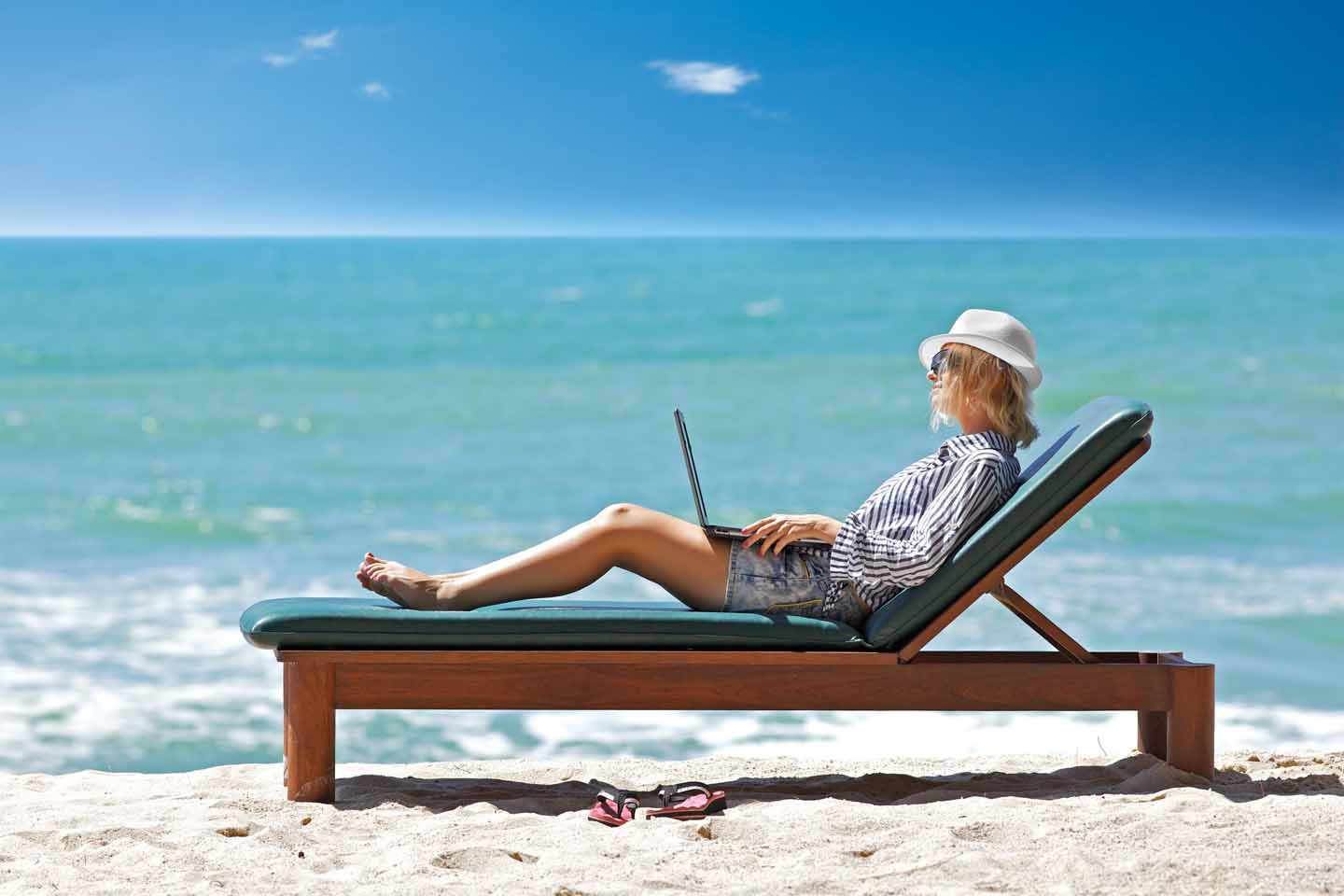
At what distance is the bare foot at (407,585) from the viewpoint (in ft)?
11.7

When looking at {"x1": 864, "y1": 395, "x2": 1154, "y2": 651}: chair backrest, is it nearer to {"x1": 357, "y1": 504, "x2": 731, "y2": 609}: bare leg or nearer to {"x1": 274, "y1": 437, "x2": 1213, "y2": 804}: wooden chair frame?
{"x1": 274, "y1": 437, "x2": 1213, "y2": 804}: wooden chair frame

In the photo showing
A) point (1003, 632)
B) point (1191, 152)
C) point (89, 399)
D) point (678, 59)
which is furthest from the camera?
point (678, 59)

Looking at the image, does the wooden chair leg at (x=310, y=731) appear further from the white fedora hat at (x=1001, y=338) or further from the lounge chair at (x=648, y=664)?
the white fedora hat at (x=1001, y=338)

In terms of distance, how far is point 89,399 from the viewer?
20.2 meters

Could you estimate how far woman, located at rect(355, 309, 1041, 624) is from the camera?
11.7ft

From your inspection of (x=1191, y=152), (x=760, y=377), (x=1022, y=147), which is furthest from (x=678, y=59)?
(x=760, y=377)

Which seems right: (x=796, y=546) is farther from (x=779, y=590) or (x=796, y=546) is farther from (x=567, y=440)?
(x=567, y=440)

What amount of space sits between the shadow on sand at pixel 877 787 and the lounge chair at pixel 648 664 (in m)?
0.21

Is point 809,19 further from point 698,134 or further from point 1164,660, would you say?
point 1164,660

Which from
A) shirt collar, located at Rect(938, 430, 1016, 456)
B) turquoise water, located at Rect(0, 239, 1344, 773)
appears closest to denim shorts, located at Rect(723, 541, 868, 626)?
shirt collar, located at Rect(938, 430, 1016, 456)

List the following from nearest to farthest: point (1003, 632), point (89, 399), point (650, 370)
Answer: point (1003, 632), point (89, 399), point (650, 370)

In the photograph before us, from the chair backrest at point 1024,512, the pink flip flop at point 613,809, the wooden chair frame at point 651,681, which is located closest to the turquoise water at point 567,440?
the wooden chair frame at point 651,681

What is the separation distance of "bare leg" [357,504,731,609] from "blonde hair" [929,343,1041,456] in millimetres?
685

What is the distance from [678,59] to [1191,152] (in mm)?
10751
